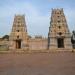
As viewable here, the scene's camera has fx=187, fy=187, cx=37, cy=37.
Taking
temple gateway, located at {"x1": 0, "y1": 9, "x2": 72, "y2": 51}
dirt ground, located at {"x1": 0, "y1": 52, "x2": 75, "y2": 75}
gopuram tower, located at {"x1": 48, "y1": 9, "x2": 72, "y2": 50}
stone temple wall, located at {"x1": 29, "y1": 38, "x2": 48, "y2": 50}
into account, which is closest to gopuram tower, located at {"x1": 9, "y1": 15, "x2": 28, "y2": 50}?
temple gateway, located at {"x1": 0, "y1": 9, "x2": 72, "y2": 51}

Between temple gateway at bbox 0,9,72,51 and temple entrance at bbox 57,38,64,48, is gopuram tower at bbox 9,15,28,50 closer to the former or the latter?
temple gateway at bbox 0,9,72,51

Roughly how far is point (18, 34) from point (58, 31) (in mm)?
11101

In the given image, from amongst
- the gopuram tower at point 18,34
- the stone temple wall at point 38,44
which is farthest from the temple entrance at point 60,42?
the gopuram tower at point 18,34

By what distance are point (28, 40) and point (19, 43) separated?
16.0 feet

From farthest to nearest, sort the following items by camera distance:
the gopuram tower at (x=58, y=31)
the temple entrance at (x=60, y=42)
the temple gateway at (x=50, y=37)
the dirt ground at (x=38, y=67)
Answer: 1. the temple entrance at (x=60, y=42)
2. the temple gateway at (x=50, y=37)
3. the gopuram tower at (x=58, y=31)
4. the dirt ground at (x=38, y=67)

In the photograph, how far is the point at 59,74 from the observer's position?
8789 millimetres

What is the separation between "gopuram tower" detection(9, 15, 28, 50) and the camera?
50500 millimetres

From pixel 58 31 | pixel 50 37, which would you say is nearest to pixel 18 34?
pixel 50 37

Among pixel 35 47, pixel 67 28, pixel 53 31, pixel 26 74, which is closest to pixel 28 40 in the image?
pixel 35 47

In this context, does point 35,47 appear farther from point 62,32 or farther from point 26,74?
point 26,74

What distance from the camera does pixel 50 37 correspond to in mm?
48062

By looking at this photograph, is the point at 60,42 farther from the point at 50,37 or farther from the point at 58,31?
the point at 50,37

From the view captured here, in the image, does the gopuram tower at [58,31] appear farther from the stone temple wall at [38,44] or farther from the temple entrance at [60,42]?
the stone temple wall at [38,44]

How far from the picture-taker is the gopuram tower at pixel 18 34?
50.5 metres
